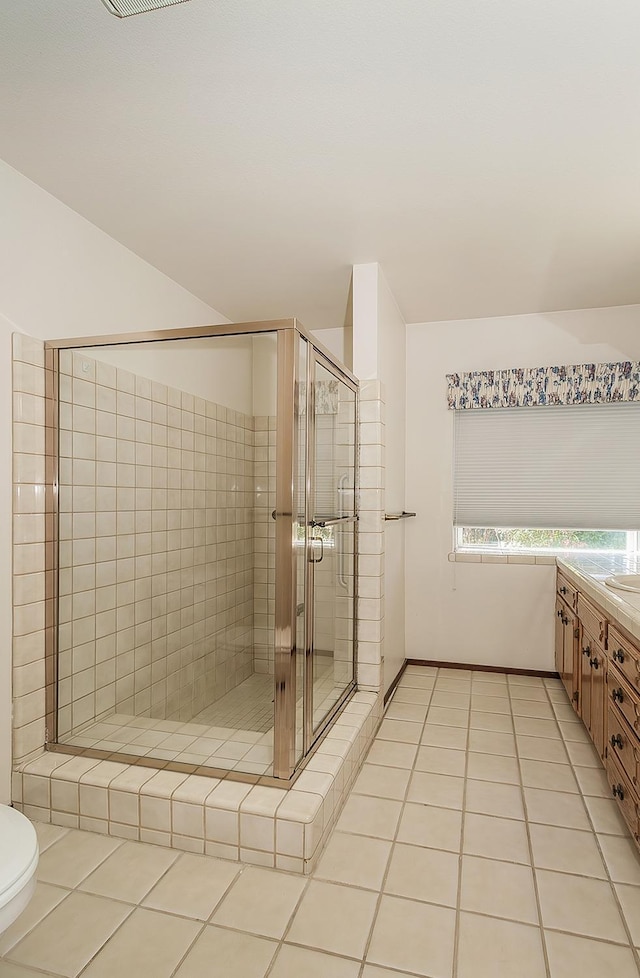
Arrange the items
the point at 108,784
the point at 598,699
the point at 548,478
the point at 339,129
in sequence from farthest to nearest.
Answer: the point at 548,478
the point at 598,699
the point at 108,784
the point at 339,129

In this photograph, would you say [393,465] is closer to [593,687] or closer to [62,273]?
[593,687]

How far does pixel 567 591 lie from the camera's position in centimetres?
346

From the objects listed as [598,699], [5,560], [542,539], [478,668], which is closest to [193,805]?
[5,560]

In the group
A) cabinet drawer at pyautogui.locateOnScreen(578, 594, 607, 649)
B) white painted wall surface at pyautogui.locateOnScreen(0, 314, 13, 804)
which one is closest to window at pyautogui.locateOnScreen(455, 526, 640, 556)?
cabinet drawer at pyautogui.locateOnScreen(578, 594, 607, 649)

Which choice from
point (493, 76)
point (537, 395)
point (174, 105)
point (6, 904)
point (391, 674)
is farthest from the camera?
point (537, 395)

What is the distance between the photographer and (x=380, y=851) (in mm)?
2078

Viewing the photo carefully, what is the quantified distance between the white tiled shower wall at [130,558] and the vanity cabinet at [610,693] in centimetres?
152

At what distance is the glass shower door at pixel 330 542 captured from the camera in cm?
246

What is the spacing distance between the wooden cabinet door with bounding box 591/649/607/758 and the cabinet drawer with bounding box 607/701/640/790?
13 cm

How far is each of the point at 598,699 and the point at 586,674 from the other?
28cm

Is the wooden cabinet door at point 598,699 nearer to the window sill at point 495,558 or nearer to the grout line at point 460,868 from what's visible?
the grout line at point 460,868

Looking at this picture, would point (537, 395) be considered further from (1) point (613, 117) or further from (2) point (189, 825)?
(2) point (189, 825)

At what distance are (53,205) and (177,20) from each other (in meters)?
1.16

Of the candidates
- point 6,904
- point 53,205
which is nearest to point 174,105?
point 53,205
